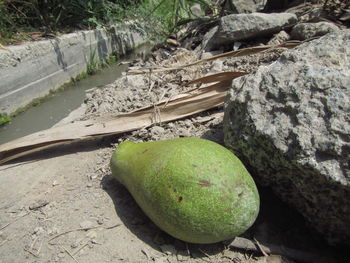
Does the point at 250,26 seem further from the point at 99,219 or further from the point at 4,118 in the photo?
the point at 4,118

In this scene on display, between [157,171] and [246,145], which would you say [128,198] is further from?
[246,145]

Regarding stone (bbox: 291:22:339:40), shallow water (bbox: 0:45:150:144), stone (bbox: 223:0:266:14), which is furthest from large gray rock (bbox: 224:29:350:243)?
stone (bbox: 223:0:266:14)

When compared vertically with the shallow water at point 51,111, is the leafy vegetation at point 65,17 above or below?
above

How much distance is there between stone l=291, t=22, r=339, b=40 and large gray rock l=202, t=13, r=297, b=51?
0.24m

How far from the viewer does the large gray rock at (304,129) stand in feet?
5.59

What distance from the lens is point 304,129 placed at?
1795 mm

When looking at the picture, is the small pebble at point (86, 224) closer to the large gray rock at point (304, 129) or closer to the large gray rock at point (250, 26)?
the large gray rock at point (304, 129)

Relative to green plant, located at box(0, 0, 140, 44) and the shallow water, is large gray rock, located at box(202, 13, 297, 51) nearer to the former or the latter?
the shallow water

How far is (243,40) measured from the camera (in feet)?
14.0

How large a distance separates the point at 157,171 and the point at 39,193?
1.11 meters

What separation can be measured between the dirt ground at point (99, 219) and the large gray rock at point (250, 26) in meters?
1.55

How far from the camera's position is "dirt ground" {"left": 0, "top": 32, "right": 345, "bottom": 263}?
1921 mm

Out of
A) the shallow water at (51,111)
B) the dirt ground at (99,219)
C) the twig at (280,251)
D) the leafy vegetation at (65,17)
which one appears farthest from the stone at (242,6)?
the twig at (280,251)

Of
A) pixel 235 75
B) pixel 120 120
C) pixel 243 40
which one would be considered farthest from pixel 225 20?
pixel 120 120
